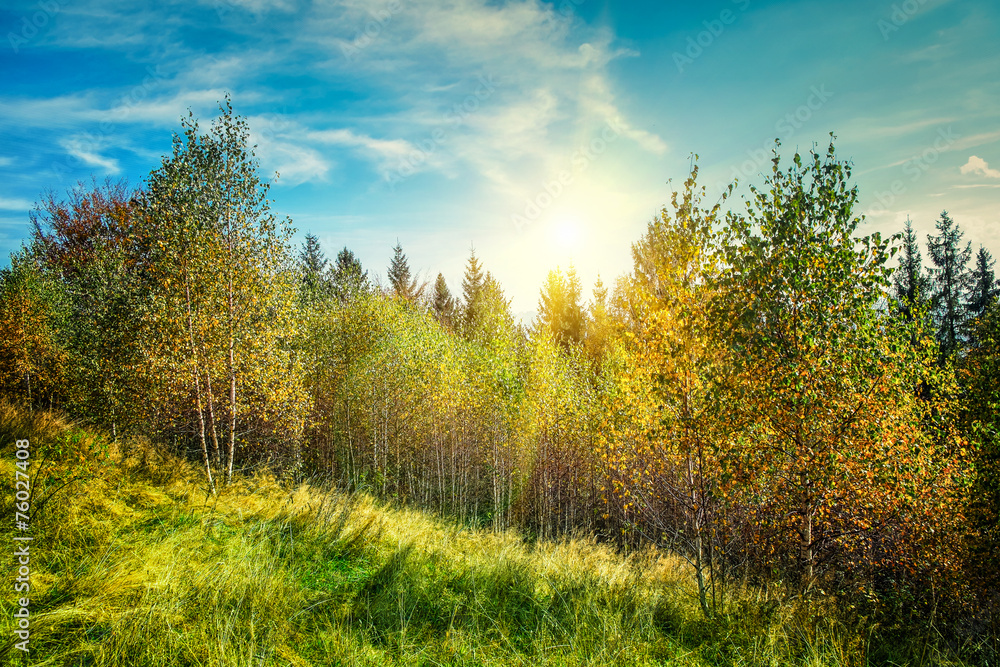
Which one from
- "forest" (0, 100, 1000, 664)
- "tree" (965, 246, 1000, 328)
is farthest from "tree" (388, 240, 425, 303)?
"tree" (965, 246, 1000, 328)

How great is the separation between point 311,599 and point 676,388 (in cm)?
594

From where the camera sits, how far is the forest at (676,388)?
6605 millimetres

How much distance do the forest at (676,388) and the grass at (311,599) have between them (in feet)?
4.09

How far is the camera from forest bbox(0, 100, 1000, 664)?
21.7ft

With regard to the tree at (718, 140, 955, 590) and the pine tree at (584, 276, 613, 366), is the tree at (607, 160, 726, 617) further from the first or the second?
the pine tree at (584, 276, 613, 366)

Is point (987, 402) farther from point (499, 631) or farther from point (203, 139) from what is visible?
point (203, 139)

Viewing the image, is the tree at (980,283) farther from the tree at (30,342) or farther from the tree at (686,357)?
the tree at (30,342)

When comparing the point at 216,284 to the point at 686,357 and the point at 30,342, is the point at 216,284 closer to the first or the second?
the point at 686,357

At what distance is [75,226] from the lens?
2625 centimetres

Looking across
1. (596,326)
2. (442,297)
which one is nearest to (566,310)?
(596,326)

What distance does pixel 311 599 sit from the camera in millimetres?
5367

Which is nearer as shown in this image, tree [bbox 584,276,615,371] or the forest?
the forest

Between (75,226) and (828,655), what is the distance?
123ft

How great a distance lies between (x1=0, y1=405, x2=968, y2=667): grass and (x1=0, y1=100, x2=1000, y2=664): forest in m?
1.25
